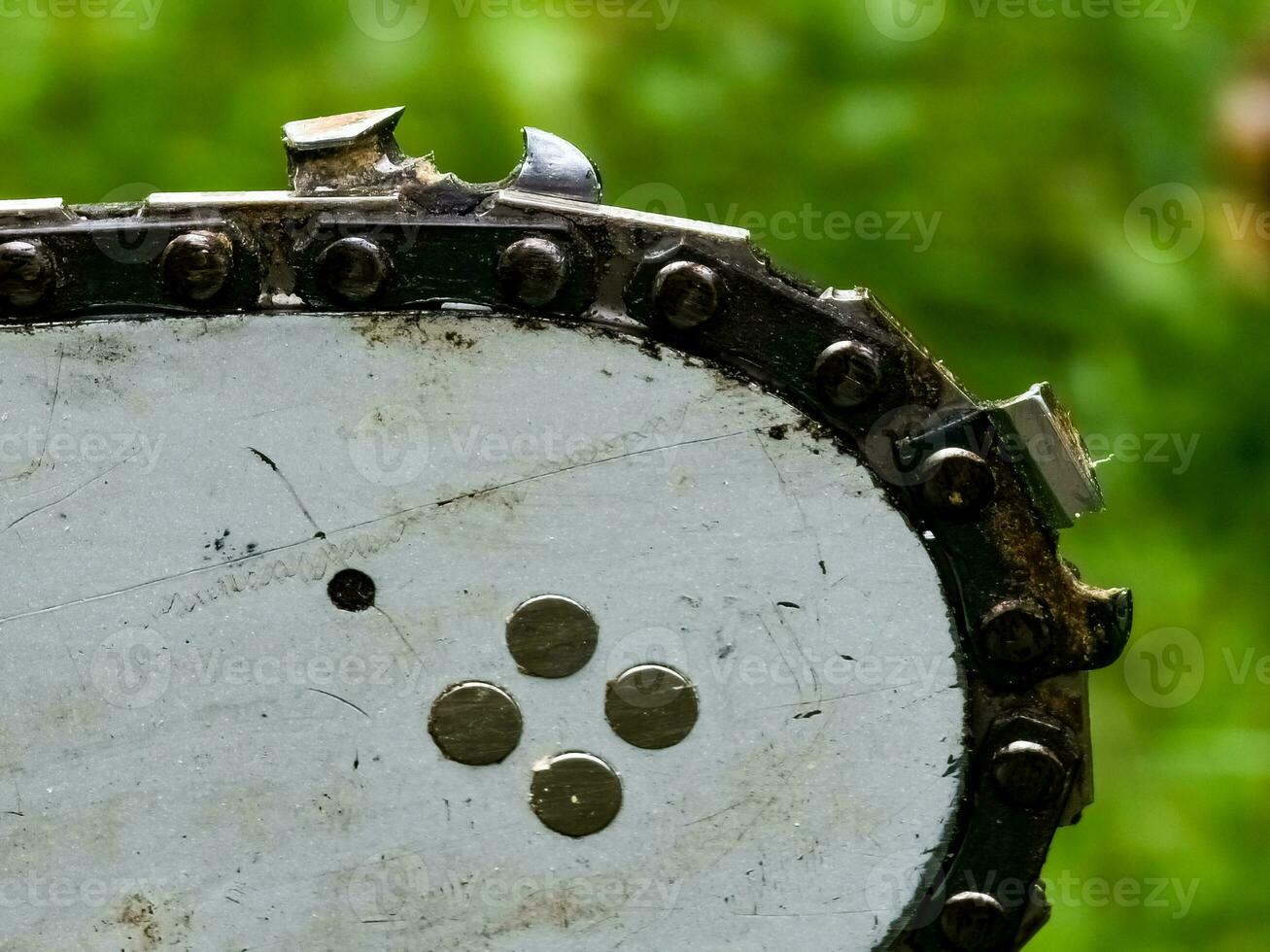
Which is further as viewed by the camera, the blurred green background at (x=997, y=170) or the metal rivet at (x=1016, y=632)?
the blurred green background at (x=997, y=170)

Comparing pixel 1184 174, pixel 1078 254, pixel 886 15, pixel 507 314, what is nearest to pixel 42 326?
pixel 507 314

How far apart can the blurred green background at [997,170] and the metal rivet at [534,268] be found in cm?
106

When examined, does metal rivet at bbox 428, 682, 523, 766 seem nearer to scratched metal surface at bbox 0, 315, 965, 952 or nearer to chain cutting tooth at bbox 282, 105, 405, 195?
scratched metal surface at bbox 0, 315, 965, 952

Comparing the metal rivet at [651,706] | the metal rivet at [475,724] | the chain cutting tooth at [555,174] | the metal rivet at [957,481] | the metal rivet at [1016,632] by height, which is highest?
the chain cutting tooth at [555,174]

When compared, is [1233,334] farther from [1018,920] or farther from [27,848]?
[27,848]

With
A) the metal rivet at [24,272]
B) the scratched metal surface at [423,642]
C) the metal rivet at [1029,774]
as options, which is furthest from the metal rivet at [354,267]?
the metal rivet at [1029,774]

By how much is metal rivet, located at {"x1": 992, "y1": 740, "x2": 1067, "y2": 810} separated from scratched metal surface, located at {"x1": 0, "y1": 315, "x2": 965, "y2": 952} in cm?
3

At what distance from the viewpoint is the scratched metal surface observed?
1.03 m

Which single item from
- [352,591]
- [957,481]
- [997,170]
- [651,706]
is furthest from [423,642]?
[997,170]

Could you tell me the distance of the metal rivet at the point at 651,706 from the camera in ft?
3.50

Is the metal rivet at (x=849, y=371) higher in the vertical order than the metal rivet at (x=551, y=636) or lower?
higher

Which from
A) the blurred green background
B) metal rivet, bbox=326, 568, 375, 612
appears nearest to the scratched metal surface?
metal rivet, bbox=326, 568, 375, 612

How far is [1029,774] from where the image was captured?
3.50ft

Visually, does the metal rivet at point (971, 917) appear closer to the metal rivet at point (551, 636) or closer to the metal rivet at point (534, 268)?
→ the metal rivet at point (551, 636)
